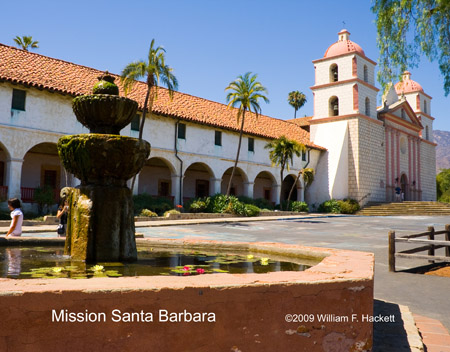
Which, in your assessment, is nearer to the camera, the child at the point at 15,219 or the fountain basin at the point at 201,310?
the fountain basin at the point at 201,310

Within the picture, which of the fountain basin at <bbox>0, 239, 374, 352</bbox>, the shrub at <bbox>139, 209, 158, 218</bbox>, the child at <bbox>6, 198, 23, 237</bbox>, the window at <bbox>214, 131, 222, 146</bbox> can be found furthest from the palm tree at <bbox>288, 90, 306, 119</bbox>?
the fountain basin at <bbox>0, 239, 374, 352</bbox>

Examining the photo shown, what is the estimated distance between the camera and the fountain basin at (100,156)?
4113 mm

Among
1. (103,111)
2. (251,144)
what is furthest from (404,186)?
(103,111)

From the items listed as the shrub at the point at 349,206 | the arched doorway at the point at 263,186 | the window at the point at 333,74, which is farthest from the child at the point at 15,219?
the window at the point at 333,74

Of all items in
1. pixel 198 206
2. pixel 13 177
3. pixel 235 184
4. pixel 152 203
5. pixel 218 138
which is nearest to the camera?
pixel 13 177

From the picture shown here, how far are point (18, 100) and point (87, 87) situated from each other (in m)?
3.76

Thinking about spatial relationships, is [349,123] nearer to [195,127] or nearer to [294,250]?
[195,127]

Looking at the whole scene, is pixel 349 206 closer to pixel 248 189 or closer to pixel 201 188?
pixel 248 189

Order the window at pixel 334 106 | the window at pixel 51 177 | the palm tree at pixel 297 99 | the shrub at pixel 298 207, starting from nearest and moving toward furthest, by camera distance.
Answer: the window at pixel 51 177 < the shrub at pixel 298 207 < the window at pixel 334 106 < the palm tree at pixel 297 99

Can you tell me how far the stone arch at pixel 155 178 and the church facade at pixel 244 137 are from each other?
67 mm

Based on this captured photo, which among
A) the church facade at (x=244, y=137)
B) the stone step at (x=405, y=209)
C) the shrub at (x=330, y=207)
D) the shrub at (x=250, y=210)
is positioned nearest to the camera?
the church facade at (x=244, y=137)

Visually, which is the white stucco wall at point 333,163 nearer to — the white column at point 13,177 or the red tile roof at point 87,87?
the red tile roof at point 87,87

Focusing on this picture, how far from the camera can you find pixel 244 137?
2842 cm

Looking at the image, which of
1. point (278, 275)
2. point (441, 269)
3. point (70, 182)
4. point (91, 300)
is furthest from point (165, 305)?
point (70, 182)
